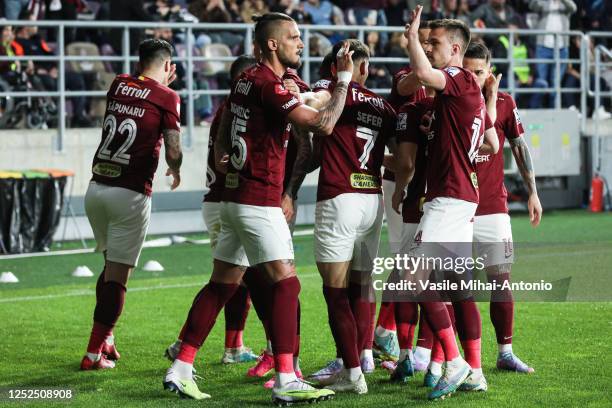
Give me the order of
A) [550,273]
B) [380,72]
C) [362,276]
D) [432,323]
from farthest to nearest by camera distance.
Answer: [380,72] → [550,273] → [362,276] → [432,323]

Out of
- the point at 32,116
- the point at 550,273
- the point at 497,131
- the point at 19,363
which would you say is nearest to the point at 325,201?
the point at 497,131

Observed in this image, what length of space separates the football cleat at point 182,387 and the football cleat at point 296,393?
19.6 inches

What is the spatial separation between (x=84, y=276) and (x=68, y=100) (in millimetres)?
5394

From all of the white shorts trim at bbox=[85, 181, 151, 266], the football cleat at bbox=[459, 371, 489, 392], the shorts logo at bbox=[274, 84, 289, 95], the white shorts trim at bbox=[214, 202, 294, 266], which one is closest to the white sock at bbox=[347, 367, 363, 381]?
the football cleat at bbox=[459, 371, 489, 392]

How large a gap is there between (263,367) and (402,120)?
1.89m

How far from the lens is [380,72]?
19891 millimetres

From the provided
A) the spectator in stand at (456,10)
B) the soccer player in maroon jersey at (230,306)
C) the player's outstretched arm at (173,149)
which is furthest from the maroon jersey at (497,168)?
the spectator in stand at (456,10)

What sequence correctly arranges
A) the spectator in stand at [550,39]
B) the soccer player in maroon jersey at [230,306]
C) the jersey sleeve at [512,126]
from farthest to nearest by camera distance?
the spectator in stand at [550,39] → the soccer player in maroon jersey at [230,306] → the jersey sleeve at [512,126]

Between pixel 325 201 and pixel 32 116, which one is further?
pixel 32 116

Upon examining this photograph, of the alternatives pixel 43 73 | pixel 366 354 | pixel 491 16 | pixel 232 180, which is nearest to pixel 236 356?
pixel 366 354

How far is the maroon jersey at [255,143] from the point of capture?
7082mm

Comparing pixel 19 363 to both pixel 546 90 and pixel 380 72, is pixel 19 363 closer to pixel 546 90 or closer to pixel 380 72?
pixel 380 72

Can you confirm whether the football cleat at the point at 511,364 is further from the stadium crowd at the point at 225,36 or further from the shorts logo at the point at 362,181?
the stadium crowd at the point at 225,36

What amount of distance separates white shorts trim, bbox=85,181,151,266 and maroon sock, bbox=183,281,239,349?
1.24 m
